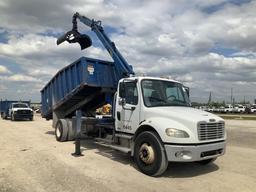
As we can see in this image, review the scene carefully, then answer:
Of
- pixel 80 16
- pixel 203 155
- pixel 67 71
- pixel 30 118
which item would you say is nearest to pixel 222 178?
pixel 203 155

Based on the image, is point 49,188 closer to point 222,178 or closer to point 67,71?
point 222,178

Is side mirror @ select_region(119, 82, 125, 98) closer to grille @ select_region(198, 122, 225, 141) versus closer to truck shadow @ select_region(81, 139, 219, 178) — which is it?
truck shadow @ select_region(81, 139, 219, 178)

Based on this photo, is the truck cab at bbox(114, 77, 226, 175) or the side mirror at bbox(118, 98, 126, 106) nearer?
the truck cab at bbox(114, 77, 226, 175)

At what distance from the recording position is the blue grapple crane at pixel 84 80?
12156 mm

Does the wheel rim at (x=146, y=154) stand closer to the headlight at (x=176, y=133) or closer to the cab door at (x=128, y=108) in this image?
the headlight at (x=176, y=133)

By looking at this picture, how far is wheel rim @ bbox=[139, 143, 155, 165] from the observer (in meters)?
8.00

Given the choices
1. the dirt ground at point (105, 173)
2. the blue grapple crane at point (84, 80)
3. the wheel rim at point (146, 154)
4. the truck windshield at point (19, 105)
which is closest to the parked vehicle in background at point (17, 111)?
the truck windshield at point (19, 105)

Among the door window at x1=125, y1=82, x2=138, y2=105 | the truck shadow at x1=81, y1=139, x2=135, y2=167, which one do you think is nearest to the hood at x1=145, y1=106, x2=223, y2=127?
the door window at x1=125, y1=82, x2=138, y2=105

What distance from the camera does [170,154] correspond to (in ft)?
25.1

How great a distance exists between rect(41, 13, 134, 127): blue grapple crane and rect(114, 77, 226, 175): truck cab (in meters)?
2.39

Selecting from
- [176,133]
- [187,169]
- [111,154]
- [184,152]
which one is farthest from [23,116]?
[184,152]

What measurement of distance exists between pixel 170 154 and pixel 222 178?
146 centimetres

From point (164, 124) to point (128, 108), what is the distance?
1839 millimetres

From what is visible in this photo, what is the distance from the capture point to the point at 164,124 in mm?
7922
